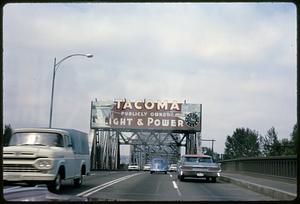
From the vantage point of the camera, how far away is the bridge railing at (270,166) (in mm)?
16959

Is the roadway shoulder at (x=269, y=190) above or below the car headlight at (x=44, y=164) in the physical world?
below

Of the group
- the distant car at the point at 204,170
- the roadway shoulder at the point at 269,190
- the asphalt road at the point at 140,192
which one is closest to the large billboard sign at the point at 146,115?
the asphalt road at the point at 140,192

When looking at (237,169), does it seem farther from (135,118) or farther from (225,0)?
(225,0)

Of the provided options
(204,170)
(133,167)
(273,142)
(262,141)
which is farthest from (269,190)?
(133,167)

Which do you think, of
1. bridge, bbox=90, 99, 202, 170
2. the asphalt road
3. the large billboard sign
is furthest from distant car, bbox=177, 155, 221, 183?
the large billboard sign

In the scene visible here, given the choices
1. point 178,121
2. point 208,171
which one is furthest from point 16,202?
point 208,171

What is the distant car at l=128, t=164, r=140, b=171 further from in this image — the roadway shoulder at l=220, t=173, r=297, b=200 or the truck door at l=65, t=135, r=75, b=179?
the truck door at l=65, t=135, r=75, b=179

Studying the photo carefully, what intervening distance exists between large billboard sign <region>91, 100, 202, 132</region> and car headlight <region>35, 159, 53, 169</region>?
4.26m

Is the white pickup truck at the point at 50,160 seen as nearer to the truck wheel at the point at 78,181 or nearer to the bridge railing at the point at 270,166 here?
the truck wheel at the point at 78,181

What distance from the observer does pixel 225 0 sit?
194 inches

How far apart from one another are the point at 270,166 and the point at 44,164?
505 inches

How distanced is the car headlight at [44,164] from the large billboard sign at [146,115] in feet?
14.0

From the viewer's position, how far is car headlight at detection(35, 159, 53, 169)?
11398 mm

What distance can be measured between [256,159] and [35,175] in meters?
17.3
